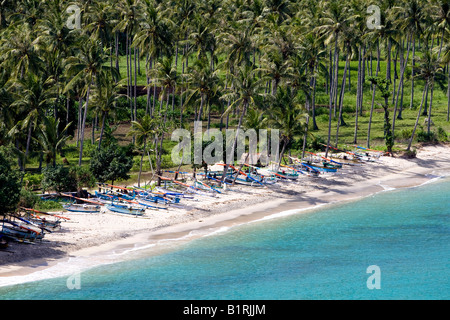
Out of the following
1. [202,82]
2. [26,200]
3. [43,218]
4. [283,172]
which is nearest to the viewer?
[43,218]

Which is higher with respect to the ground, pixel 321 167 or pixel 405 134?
pixel 405 134

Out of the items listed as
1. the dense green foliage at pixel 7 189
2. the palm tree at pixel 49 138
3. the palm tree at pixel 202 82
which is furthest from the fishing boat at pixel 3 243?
the palm tree at pixel 202 82

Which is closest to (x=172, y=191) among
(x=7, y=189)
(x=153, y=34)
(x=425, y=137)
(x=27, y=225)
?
(x=27, y=225)

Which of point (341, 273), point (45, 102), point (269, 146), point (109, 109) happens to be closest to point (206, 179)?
point (269, 146)

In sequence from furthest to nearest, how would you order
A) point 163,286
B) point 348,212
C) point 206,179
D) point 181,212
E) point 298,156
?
point 298,156
point 206,179
point 348,212
point 181,212
point 163,286

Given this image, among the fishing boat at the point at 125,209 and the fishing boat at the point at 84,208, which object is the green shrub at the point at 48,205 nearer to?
the fishing boat at the point at 84,208

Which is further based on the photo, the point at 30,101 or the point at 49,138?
the point at 49,138

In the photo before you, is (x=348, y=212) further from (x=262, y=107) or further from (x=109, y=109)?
(x=109, y=109)

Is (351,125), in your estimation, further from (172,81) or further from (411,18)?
(172,81)
